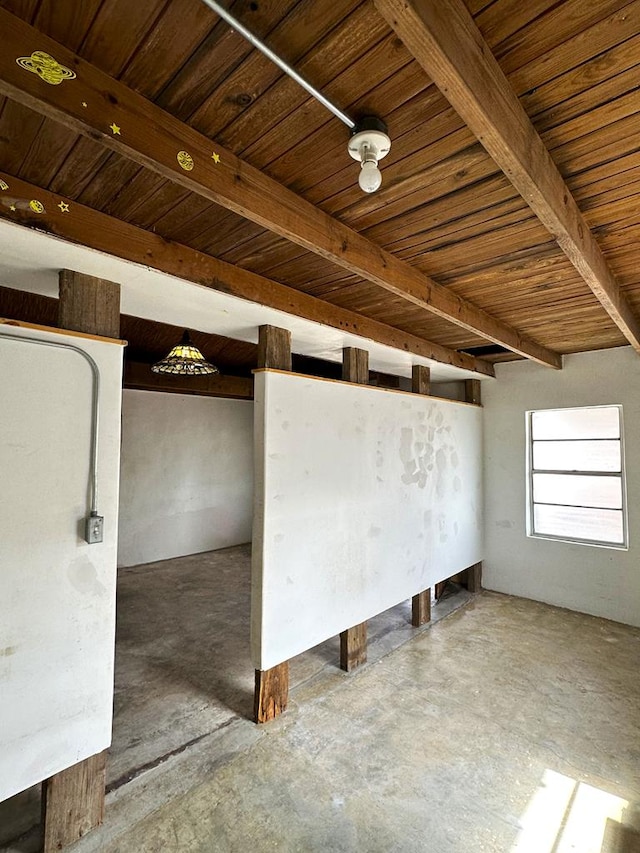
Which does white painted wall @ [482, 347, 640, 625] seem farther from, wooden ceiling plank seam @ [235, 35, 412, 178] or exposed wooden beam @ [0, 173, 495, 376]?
wooden ceiling plank seam @ [235, 35, 412, 178]

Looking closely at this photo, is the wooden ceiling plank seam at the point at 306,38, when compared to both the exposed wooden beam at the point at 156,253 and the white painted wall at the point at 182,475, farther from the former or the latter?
the white painted wall at the point at 182,475

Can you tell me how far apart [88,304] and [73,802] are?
7.27 ft

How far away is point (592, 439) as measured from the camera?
14.5 feet

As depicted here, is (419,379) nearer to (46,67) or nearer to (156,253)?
(156,253)

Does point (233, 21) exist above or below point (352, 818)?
above

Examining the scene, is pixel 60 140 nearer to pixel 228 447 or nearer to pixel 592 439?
pixel 592 439

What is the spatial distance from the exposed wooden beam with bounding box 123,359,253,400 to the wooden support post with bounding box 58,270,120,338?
393cm

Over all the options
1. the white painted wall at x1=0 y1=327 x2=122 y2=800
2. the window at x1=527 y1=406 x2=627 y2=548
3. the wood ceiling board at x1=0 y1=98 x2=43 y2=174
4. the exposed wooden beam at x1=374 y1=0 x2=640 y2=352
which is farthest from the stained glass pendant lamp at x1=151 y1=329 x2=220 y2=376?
the window at x1=527 y1=406 x2=627 y2=548

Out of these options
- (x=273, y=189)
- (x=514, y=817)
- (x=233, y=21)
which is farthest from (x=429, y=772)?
(x=233, y=21)

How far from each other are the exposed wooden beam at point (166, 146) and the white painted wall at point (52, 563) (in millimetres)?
912

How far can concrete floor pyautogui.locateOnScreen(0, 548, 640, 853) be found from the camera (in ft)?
6.18

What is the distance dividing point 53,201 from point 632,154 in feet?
6.98

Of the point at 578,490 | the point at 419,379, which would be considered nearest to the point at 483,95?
the point at 419,379

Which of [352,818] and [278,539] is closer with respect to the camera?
[352,818]
